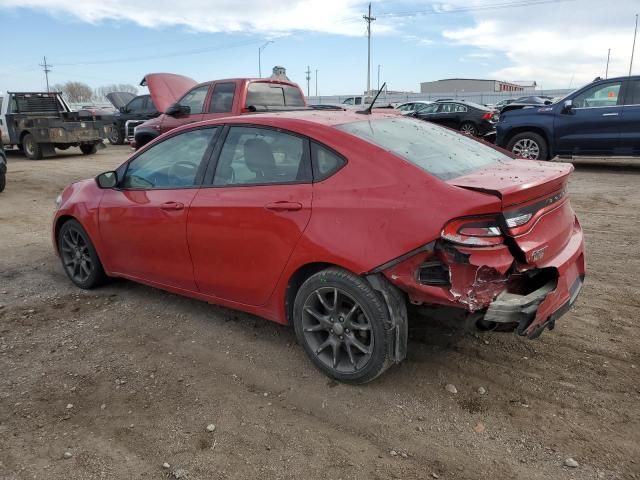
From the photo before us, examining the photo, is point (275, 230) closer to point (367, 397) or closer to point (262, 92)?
point (367, 397)

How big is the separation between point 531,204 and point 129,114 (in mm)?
18756

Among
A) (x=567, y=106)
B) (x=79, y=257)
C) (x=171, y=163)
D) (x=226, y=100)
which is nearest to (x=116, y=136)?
(x=226, y=100)

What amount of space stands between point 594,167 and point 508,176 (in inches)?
400

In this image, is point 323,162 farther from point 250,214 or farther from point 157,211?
point 157,211

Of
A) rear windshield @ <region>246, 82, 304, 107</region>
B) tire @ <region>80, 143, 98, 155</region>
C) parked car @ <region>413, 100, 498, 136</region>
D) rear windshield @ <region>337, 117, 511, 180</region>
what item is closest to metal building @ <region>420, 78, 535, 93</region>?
parked car @ <region>413, 100, 498, 136</region>

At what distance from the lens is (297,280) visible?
3312 millimetres

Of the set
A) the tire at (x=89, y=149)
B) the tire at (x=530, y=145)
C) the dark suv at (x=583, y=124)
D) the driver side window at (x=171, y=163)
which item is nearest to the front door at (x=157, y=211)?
the driver side window at (x=171, y=163)

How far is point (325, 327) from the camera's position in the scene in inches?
126

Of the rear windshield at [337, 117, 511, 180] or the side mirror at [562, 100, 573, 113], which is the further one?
the side mirror at [562, 100, 573, 113]

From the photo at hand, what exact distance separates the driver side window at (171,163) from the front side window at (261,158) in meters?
0.24

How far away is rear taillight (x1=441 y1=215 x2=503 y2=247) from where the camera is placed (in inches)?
105

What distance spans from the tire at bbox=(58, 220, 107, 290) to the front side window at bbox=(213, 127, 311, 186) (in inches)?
68.6

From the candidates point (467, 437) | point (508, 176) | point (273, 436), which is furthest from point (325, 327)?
point (508, 176)

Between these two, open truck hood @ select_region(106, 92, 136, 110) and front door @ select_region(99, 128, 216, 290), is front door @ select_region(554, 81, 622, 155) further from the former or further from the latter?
open truck hood @ select_region(106, 92, 136, 110)
